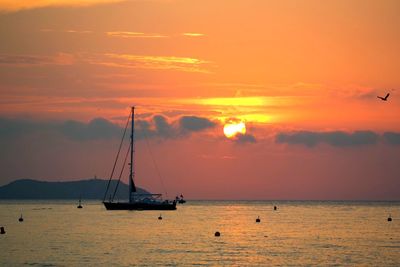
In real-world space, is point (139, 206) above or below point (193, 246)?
above

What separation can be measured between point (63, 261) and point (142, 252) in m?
11.1

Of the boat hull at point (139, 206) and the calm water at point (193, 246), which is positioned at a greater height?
the boat hull at point (139, 206)

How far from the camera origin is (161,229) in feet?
400

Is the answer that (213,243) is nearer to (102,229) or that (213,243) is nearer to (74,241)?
(74,241)

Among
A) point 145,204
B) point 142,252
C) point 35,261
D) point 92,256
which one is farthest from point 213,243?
point 145,204

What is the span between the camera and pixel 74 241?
95.0 meters

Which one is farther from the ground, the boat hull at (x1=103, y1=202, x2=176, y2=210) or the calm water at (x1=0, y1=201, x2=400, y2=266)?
the boat hull at (x1=103, y1=202, x2=176, y2=210)

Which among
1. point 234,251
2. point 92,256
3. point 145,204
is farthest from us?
point 145,204

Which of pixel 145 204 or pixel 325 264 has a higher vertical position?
pixel 145 204

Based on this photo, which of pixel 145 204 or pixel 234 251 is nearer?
pixel 234 251

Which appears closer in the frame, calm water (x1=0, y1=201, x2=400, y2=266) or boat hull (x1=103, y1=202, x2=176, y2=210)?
calm water (x1=0, y1=201, x2=400, y2=266)

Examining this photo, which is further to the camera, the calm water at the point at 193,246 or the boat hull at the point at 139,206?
the boat hull at the point at 139,206

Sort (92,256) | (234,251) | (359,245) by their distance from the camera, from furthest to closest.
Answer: (359,245) < (234,251) < (92,256)

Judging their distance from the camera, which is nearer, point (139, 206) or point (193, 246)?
point (193, 246)
